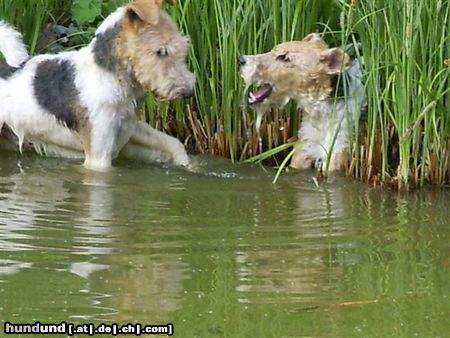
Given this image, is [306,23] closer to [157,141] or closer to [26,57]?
[157,141]

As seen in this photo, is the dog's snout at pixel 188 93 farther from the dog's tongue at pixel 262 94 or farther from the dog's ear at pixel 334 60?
the dog's ear at pixel 334 60

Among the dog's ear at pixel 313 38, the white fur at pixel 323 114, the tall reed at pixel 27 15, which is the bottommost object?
the white fur at pixel 323 114

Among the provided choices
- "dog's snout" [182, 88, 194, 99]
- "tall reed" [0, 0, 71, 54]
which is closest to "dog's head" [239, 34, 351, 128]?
"dog's snout" [182, 88, 194, 99]

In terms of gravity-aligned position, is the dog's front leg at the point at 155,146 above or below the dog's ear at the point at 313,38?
below

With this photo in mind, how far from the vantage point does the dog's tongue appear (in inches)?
302

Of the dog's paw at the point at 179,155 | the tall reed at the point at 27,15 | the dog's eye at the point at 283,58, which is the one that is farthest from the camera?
Result: the tall reed at the point at 27,15

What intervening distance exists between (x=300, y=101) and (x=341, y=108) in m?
0.30

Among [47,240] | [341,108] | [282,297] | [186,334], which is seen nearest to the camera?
[186,334]

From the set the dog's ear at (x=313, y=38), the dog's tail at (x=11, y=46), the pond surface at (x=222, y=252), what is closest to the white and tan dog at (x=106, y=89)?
the dog's tail at (x=11, y=46)

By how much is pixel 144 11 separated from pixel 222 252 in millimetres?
2435

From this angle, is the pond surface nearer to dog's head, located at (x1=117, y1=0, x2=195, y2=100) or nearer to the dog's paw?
the dog's paw

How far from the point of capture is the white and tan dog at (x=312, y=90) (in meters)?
7.47

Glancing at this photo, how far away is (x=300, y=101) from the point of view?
7809 mm

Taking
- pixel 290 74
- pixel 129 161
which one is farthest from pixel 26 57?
pixel 290 74
